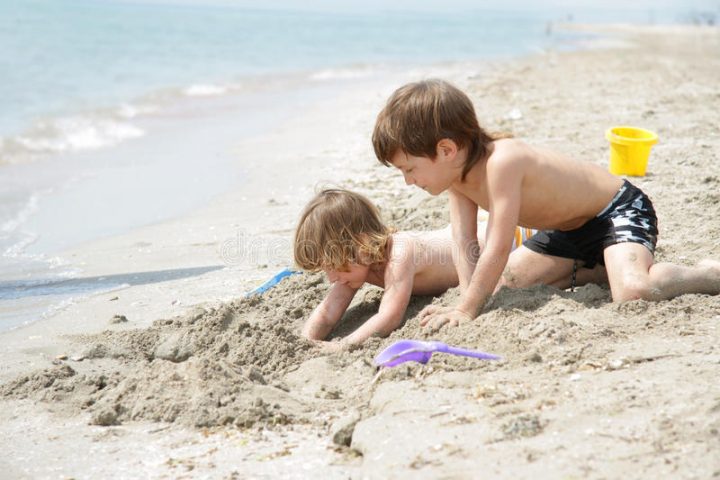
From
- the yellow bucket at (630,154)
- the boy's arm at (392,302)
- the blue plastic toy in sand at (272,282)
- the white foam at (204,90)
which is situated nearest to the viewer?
the boy's arm at (392,302)

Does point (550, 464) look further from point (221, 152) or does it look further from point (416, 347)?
point (221, 152)

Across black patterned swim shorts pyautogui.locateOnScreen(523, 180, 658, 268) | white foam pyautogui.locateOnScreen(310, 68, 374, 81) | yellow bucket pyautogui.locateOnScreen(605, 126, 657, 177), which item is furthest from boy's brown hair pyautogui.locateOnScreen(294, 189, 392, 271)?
white foam pyautogui.locateOnScreen(310, 68, 374, 81)

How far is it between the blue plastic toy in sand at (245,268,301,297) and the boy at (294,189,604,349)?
574mm

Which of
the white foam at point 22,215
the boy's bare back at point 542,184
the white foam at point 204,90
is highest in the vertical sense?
the boy's bare back at point 542,184

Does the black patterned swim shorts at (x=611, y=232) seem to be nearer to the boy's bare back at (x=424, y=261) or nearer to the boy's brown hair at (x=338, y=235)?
the boy's bare back at (x=424, y=261)

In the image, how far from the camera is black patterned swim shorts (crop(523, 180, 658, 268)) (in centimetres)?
346

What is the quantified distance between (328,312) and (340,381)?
0.66 m

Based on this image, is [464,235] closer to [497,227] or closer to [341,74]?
[497,227]

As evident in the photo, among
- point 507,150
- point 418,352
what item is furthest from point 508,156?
point 418,352

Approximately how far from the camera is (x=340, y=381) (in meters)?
2.96

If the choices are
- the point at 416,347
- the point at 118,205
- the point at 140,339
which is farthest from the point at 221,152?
the point at 416,347

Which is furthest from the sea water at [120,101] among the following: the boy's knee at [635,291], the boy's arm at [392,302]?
the boy's knee at [635,291]

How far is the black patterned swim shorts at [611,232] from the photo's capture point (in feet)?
11.3

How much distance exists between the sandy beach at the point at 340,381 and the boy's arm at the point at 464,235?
167 millimetres
